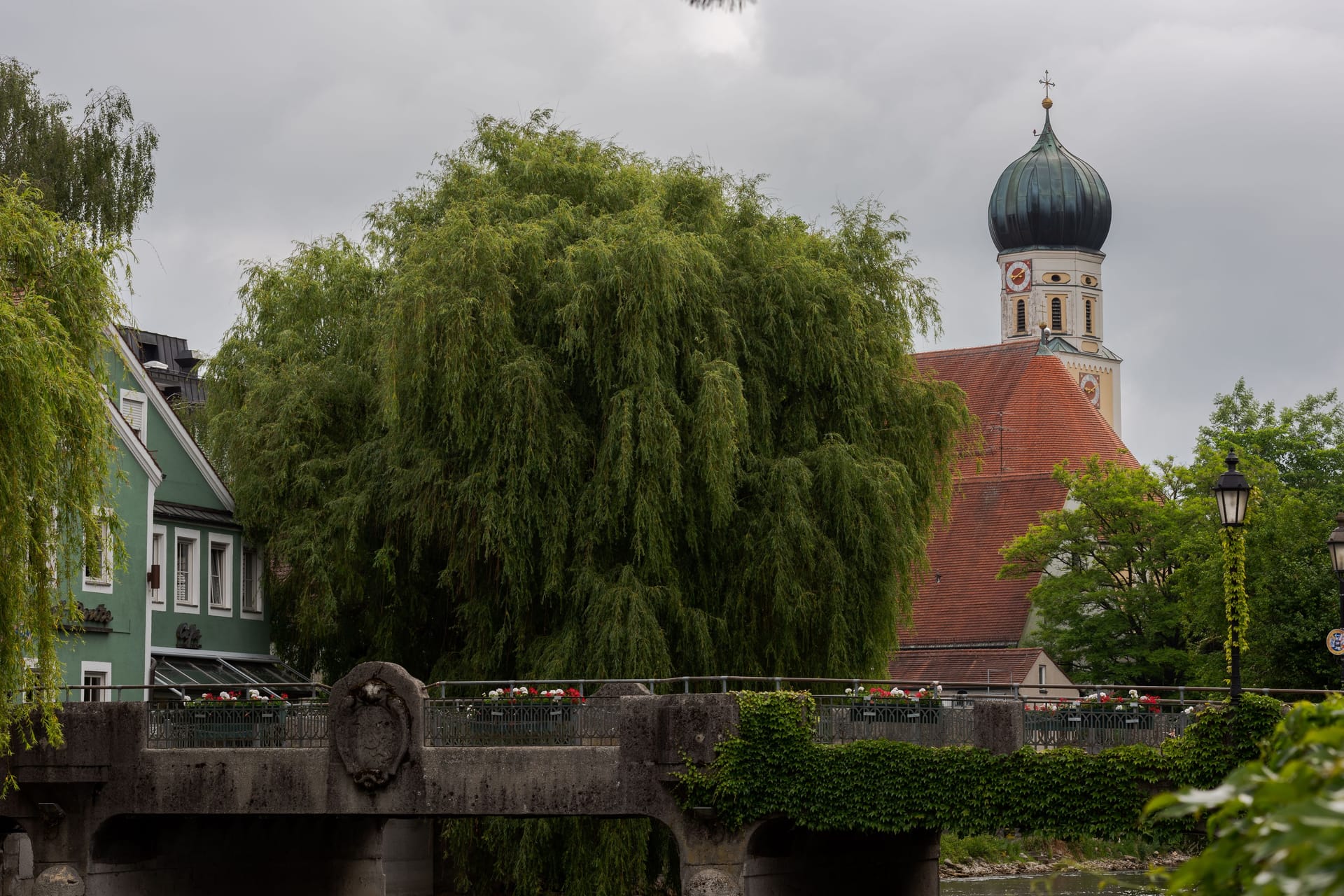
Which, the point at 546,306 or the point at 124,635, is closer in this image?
the point at 546,306

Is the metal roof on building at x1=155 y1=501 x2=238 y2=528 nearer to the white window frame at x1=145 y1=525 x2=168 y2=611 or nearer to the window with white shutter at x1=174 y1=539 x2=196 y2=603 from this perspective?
the white window frame at x1=145 y1=525 x2=168 y2=611

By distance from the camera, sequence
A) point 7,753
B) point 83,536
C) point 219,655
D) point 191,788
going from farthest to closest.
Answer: point 219,655 → point 191,788 → point 7,753 → point 83,536

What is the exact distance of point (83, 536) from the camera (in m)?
23.5

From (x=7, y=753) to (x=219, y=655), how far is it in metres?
14.1

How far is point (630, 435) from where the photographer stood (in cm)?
3138

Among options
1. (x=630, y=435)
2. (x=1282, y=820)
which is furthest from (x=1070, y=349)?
(x=1282, y=820)

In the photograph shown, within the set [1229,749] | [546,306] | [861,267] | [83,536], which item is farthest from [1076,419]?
[83,536]

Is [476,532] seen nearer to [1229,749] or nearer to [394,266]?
[394,266]

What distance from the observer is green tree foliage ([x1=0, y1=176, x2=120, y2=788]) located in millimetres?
21500

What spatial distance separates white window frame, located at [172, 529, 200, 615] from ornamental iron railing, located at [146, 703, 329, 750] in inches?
385

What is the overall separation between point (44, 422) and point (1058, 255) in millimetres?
106508

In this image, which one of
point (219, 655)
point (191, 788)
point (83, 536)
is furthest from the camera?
point (219, 655)

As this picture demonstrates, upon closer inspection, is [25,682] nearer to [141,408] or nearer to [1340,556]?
[141,408]

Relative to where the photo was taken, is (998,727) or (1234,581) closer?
(1234,581)
